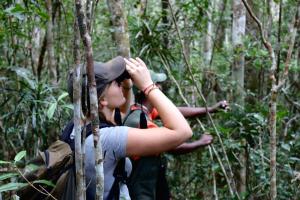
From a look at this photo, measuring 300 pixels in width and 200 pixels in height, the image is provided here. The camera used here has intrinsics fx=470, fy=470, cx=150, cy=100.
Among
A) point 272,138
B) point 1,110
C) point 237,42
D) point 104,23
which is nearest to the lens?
point 272,138

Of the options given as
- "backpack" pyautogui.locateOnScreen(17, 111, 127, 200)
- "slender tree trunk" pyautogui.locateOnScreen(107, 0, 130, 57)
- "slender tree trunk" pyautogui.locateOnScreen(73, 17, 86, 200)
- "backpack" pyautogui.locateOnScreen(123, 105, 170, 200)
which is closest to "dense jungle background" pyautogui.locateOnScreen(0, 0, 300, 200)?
"slender tree trunk" pyautogui.locateOnScreen(107, 0, 130, 57)

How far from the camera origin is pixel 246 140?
10.8 ft

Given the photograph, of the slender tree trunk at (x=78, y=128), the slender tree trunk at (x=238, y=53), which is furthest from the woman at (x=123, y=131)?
the slender tree trunk at (x=238, y=53)

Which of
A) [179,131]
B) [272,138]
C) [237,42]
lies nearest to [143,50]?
[237,42]

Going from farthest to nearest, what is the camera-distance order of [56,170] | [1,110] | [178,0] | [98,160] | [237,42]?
[178,0], [237,42], [1,110], [56,170], [98,160]

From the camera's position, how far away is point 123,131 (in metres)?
1.69

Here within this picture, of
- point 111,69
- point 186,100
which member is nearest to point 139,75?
point 111,69

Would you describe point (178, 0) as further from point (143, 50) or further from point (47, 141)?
point (47, 141)

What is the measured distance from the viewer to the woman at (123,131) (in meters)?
1.68

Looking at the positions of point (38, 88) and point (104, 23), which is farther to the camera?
point (104, 23)

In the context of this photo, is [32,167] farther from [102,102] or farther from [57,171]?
[102,102]

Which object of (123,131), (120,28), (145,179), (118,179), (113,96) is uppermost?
(120,28)

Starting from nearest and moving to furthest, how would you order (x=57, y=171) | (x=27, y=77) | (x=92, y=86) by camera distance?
(x=92, y=86) → (x=57, y=171) → (x=27, y=77)

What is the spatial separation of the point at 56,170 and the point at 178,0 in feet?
10.8
